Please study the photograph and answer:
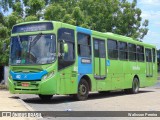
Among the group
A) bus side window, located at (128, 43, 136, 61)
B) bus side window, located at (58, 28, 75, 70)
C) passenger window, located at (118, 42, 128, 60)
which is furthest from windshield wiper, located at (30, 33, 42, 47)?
A: bus side window, located at (128, 43, 136, 61)

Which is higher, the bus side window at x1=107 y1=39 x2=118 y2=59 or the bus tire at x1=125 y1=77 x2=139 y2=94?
the bus side window at x1=107 y1=39 x2=118 y2=59

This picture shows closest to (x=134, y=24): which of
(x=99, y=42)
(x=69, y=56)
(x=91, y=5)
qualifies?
(x=91, y=5)

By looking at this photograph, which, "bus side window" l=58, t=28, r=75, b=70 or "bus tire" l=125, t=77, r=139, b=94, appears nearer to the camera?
"bus side window" l=58, t=28, r=75, b=70

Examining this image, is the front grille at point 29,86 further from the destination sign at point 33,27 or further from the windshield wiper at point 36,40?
the destination sign at point 33,27

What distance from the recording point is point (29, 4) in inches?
1148

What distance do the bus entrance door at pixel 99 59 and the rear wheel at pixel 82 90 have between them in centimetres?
108

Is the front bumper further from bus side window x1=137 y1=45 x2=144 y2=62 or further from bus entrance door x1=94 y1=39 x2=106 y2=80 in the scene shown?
bus side window x1=137 y1=45 x2=144 y2=62

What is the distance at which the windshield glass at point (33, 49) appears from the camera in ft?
54.3

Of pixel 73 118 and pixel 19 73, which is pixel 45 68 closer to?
pixel 19 73

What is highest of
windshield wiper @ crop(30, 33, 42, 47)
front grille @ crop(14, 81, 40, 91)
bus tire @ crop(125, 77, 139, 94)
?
windshield wiper @ crop(30, 33, 42, 47)

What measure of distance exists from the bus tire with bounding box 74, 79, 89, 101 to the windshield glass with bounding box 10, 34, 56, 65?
244 centimetres

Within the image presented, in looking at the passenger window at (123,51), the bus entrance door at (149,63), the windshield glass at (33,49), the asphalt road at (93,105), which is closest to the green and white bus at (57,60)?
the windshield glass at (33,49)

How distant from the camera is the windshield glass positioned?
16.5 m

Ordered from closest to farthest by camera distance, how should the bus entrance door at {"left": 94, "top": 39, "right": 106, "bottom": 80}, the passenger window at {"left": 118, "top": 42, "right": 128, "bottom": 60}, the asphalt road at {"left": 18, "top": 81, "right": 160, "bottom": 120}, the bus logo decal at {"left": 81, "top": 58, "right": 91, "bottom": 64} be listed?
the asphalt road at {"left": 18, "top": 81, "right": 160, "bottom": 120}, the bus logo decal at {"left": 81, "top": 58, "right": 91, "bottom": 64}, the bus entrance door at {"left": 94, "top": 39, "right": 106, "bottom": 80}, the passenger window at {"left": 118, "top": 42, "right": 128, "bottom": 60}
